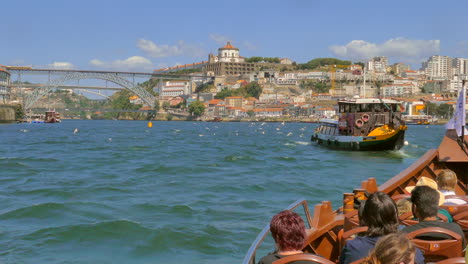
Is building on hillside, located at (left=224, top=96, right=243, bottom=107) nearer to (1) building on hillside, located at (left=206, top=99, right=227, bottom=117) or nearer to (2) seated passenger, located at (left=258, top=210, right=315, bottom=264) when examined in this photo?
(1) building on hillside, located at (left=206, top=99, right=227, bottom=117)

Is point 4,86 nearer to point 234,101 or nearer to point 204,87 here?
point 234,101

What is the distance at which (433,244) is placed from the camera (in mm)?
3740

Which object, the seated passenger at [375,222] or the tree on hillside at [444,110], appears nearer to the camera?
the seated passenger at [375,222]

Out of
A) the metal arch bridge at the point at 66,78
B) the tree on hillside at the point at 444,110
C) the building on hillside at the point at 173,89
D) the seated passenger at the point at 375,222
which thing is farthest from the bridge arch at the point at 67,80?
the seated passenger at the point at 375,222

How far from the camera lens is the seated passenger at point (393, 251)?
98.7 inches

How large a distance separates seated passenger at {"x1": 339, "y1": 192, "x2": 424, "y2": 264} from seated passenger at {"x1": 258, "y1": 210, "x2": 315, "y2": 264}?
490mm

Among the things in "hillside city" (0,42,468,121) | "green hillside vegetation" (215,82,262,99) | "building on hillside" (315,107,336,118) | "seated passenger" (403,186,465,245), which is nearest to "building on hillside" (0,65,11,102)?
"hillside city" (0,42,468,121)

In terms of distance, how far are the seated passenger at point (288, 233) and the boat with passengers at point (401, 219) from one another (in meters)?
0.07

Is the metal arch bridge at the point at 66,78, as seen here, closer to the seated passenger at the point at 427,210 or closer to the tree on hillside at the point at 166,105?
the tree on hillside at the point at 166,105

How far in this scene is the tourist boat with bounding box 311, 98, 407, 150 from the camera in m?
32.5

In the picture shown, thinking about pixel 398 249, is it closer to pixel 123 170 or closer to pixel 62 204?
pixel 62 204

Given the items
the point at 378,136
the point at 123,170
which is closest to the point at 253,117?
the point at 378,136

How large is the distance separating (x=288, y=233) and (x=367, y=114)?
3081cm

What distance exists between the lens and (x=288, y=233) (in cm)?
314
